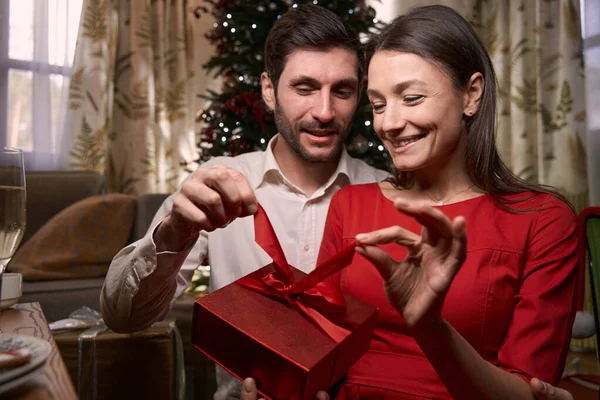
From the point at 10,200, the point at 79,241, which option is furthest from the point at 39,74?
the point at 10,200

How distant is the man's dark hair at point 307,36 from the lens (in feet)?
5.24

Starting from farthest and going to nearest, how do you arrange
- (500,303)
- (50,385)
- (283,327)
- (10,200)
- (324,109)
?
(324,109) < (500,303) < (283,327) < (10,200) < (50,385)

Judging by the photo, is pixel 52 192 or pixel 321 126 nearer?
pixel 321 126

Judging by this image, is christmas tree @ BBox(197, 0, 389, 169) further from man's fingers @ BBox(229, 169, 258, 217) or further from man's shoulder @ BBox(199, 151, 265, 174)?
man's fingers @ BBox(229, 169, 258, 217)

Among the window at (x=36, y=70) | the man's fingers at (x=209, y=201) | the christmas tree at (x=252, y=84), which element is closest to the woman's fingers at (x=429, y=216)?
the man's fingers at (x=209, y=201)

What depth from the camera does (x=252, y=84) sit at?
301 cm

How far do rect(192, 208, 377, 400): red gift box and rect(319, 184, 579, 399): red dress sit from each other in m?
0.16

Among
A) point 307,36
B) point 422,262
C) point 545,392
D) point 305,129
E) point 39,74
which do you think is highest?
point 39,74

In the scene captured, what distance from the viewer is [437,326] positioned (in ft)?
2.58

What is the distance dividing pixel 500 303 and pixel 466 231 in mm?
154

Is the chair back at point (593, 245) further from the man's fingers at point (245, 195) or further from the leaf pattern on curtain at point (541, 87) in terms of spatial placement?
the leaf pattern on curtain at point (541, 87)

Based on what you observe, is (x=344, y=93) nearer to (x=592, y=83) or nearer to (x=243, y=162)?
(x=243, y=162)

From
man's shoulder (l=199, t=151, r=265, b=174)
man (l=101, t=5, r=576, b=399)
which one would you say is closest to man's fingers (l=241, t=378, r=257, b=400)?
man (l=101, t=5, r=576, b=399)

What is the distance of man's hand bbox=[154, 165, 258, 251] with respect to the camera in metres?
0.88
